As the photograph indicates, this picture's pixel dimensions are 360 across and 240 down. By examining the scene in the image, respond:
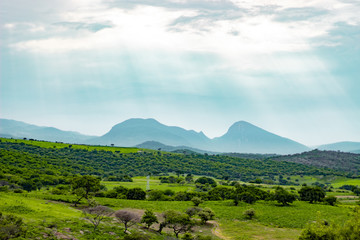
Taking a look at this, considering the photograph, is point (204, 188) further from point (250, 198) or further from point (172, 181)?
point (250, 198)

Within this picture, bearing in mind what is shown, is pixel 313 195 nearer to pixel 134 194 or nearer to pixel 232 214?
pixel 232 214

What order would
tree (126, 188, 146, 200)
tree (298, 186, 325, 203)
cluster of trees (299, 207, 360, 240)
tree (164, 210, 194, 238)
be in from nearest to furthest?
cluster of trees (299, 207, 360, 240)
tree (164, 210, 194, 238)
tree (126, 188, 146, 200)
tree (298, 186, 325, 203)

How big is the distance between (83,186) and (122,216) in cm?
3956

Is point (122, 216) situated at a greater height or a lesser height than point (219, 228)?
greater

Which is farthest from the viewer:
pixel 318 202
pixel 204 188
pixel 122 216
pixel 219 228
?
pixel 204 188

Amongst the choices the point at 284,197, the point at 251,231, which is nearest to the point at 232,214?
the point at 251,231

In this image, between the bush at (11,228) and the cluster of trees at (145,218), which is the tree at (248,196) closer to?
the cluster of trees at (145,218)

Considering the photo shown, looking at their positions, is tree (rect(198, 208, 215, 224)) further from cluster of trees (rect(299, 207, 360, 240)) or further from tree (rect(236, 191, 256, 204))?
cluster of trees (rect(299, 207, 360, 240))

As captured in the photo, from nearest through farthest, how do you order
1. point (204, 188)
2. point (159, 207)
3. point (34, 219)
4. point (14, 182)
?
point (34, 219), point (159, 207), point (14, 182), point (204, 188)

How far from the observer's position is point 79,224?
172ft

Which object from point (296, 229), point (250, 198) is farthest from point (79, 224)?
point (250, 198)

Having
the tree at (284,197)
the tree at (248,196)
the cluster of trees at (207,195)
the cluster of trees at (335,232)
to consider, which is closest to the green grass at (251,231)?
the cluster of trees at (207,195)

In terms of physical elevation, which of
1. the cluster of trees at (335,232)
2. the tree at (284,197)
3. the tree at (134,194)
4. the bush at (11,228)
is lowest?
the tree at (134,194)

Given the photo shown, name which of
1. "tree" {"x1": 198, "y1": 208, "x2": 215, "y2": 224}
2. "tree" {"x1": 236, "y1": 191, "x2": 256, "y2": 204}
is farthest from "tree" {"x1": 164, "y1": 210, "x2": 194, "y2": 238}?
"tree" {"x1": 236, "y1": 191, "x2": 256, "y2": 204}
